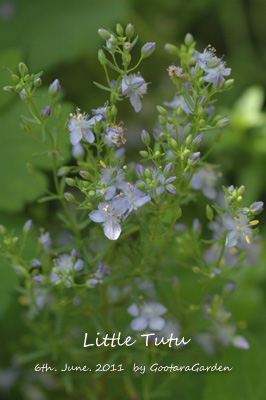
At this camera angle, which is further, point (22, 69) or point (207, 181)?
point (207, 181)

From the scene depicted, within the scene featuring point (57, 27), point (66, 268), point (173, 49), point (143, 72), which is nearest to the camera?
point (173, 49)

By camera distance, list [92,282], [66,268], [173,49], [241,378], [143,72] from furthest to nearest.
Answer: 1. [143,72]
2. [241,378]
3. [66,268]
4. [92,282]
5. [173,49]

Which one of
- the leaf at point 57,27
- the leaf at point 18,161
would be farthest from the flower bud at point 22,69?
the leaf at point 57,27

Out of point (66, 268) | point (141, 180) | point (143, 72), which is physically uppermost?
point (141, 180)

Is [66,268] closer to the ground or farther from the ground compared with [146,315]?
farther from the ground

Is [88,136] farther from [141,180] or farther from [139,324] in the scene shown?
[139,324]

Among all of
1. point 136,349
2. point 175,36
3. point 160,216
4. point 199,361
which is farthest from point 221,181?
point 160,216

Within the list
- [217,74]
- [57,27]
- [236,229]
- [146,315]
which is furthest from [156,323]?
[57,27]

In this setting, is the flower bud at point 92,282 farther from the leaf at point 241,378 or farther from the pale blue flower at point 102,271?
the leaf at point 241,378
